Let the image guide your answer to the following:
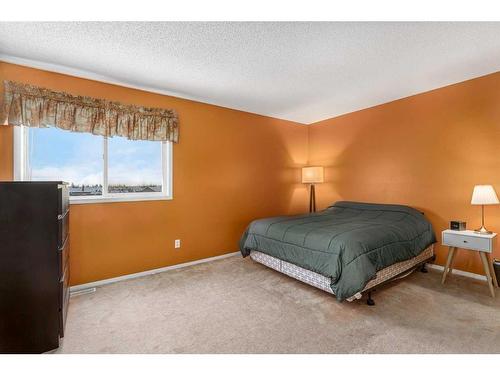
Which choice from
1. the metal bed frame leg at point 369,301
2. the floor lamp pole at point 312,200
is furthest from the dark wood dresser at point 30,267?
the floor lamp pole at point 312,200

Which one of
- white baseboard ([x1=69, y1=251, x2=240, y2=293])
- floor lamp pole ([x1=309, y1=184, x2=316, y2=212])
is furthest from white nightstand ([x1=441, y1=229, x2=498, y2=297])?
white baseboard ([x1=69, y1=251, x2=240, y2=293])

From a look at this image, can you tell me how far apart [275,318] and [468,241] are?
7.31ft

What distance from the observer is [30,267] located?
1.61 meters

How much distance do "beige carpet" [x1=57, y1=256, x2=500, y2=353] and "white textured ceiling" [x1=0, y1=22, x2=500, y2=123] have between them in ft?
7.92

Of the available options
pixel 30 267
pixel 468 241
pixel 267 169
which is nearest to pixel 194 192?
pixel 267 169

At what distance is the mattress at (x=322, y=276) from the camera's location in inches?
89.0

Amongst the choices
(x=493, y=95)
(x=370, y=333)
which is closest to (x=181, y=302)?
(x=370, y=333)

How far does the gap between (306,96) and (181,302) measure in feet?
10.3

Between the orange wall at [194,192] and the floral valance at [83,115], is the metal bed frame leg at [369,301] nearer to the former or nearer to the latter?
the orange wall at [194,192]

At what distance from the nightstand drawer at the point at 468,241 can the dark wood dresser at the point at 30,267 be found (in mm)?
3738

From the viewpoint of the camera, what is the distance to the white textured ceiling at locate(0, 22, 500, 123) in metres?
1.90

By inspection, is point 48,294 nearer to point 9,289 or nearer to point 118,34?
point 9,289

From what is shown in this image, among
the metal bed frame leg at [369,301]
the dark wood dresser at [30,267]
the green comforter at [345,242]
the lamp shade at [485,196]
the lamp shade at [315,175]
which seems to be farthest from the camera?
the lamp shade at [315,175]

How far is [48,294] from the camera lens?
165cm
